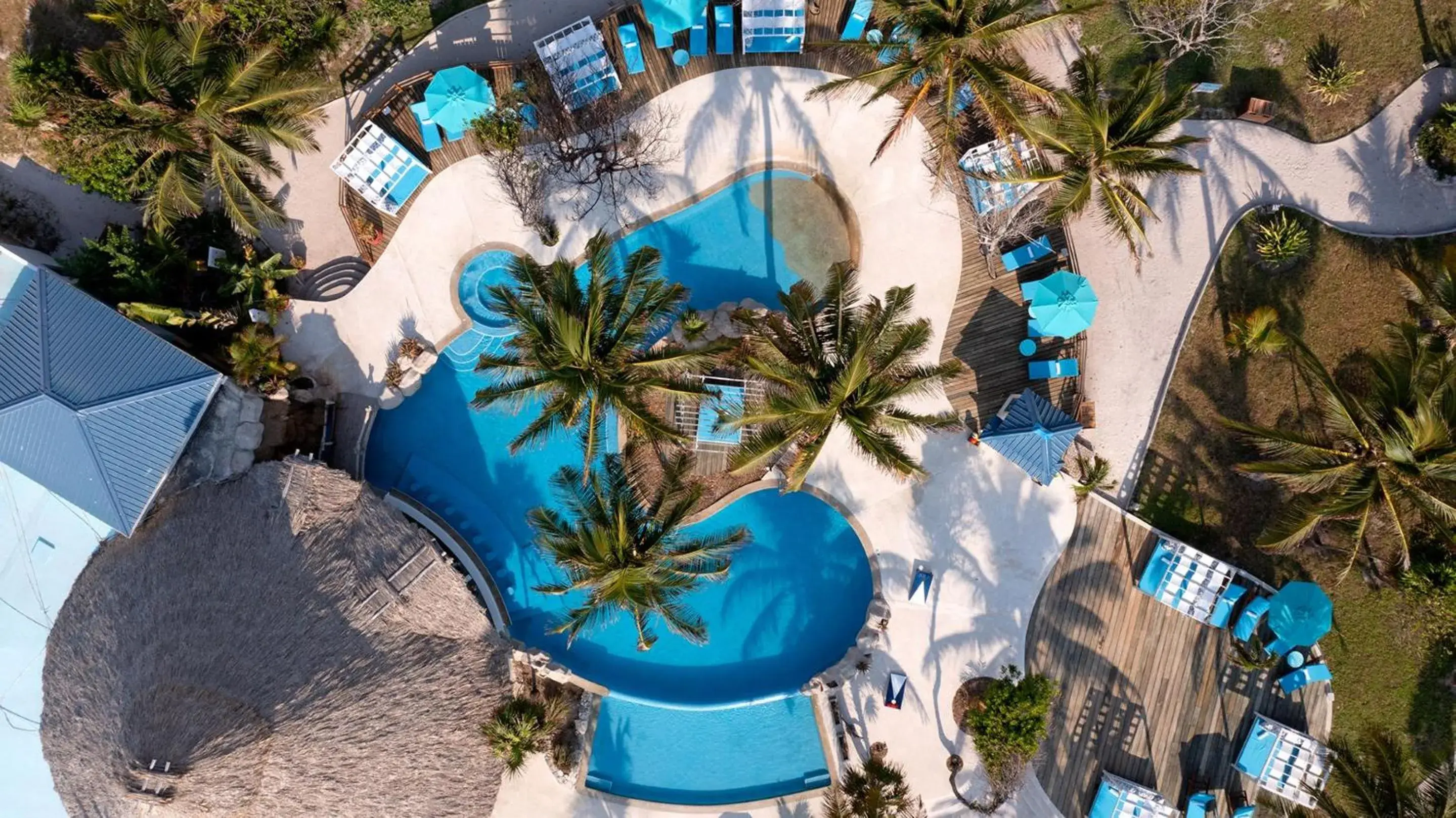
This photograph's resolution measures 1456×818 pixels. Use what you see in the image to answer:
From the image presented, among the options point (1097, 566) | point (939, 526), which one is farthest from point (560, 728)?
point (1097, 566)

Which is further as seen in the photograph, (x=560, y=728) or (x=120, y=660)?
(x=560, y=728)

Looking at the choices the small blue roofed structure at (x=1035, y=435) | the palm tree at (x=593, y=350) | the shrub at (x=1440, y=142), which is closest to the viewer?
the palm tree at (x=593, y=350)

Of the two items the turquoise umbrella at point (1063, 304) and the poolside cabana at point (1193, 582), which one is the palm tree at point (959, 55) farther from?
the poolside cabana at point (1193, 582)

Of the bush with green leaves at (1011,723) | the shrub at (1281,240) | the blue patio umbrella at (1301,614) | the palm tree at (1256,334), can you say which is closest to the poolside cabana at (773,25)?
the shrub at (1281,240)

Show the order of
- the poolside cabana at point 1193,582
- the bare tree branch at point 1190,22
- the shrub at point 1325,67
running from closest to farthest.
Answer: the bare tree branch at point 1190,22
the poolside cabana at point 1193,582
the shrub at point 1325,67

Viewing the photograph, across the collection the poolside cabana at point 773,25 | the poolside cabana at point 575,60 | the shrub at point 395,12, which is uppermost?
the poolside cabana at point 773,25

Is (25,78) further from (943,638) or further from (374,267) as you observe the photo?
(943,638)

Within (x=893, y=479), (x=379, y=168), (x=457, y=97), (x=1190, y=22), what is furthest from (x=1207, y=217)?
(x=379, y=168)
